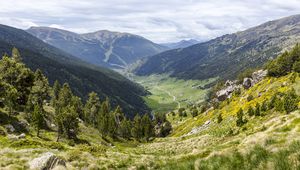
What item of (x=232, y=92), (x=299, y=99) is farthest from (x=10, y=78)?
(x=232, y=92)

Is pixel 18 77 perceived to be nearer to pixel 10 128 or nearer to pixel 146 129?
pixel 10 128

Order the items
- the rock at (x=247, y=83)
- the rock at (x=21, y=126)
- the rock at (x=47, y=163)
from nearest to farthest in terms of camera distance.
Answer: the rock at (x=47, y=163)
the rock at (x=21, y=126)
the rock at (x=247, y=83)

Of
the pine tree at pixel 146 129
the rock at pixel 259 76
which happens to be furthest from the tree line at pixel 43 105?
the rock at pixel 259 76

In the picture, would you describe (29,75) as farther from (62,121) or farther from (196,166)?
(196,166)

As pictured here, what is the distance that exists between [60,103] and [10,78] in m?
29.7

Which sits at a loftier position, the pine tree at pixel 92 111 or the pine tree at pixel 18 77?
the pine tree at pixel 18 77

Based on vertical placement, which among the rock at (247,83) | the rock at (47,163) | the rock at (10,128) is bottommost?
the rock at (10,128)

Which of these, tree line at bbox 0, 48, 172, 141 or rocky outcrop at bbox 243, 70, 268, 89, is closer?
tree line at bbox 0, 48, 172, 141

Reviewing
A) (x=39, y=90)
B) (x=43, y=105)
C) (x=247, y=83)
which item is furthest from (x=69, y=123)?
(x=247, y=83)

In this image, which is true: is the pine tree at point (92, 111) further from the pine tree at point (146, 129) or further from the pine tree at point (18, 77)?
the pine tree at point (18, 77)

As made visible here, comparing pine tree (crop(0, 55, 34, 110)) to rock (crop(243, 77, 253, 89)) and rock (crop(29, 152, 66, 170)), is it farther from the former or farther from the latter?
rock (crop(243, 77, 253, 89))

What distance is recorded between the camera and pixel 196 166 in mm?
12305

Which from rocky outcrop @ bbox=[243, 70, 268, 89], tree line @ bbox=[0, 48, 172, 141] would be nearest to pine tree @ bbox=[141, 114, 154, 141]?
tree line @ bbox=[0, 48, 172, 141]

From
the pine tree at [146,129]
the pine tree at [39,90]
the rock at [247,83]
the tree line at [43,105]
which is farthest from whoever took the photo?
the rock at [247,83]
